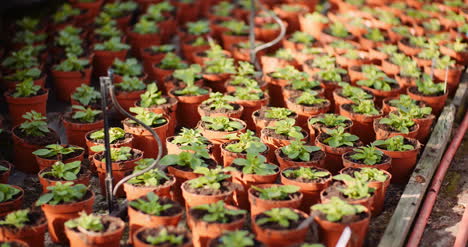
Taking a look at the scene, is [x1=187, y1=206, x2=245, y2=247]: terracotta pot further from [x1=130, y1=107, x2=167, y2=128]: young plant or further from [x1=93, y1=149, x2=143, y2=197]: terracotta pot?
[x1=130, y1=107, x2=167, y2=128]: young plant

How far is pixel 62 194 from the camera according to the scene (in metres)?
4.81

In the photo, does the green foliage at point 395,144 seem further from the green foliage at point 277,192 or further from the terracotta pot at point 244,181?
the green foliage at point 277,192

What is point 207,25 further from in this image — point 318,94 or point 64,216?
point 64,216

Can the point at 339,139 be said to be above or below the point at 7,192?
below

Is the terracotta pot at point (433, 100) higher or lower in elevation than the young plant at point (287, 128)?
lower

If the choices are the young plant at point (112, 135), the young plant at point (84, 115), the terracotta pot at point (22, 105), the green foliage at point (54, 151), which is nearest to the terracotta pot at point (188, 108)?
the young plant at point (84, 115)

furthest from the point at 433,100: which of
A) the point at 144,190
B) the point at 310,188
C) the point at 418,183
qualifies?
the point at 144,190

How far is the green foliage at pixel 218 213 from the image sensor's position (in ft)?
15.0

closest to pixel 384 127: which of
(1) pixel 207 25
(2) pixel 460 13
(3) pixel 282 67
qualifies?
(3) pixel 282 67

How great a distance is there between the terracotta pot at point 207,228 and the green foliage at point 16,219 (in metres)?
1.13

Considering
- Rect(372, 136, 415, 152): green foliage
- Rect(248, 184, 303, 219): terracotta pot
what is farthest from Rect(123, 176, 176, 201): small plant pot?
Rect(372, 136, 415, 152): green foliage

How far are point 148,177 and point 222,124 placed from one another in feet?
3.95

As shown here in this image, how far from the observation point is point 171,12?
1016cm

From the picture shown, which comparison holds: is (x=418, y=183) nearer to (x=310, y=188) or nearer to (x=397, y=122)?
(x=397, y=122)
